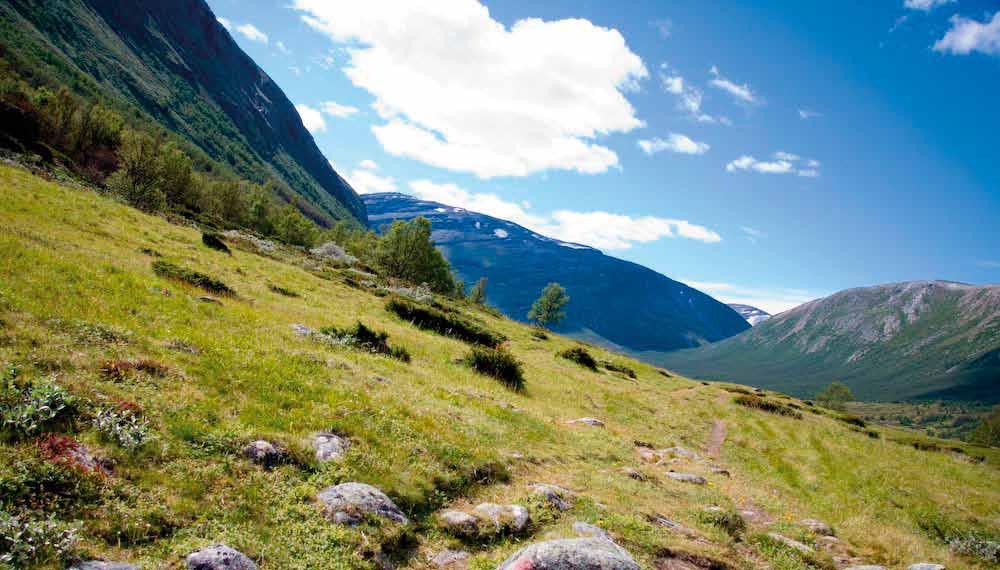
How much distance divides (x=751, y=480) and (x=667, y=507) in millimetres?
12458

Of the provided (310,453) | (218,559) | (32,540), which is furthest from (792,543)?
(32,540)

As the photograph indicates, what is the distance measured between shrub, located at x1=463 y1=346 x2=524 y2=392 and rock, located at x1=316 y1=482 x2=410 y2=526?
17.8 meters

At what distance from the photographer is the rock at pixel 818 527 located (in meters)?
16.3

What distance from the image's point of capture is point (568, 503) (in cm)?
1291

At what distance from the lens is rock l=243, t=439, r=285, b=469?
1008cm

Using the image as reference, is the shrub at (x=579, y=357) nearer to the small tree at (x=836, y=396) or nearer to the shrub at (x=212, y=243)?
the shrub at (x=212, y=243)

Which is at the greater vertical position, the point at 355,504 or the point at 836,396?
the point at 836,396

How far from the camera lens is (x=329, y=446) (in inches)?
455

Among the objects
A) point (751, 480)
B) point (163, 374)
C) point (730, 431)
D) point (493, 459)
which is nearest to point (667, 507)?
point (493, 459)

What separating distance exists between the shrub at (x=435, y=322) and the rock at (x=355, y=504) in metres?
26.9

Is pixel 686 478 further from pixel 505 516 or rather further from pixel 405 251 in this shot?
pixel 405 251

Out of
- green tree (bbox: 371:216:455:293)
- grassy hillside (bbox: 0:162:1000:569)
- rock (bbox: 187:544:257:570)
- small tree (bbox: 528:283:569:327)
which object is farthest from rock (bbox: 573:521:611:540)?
small tree (bbox: 528:283:569:327)

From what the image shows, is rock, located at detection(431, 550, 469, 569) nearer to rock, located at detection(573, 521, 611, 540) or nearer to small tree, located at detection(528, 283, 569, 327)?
rock, located at detection(573, 521, 611, 540)

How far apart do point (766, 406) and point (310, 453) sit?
46498 millimetres
